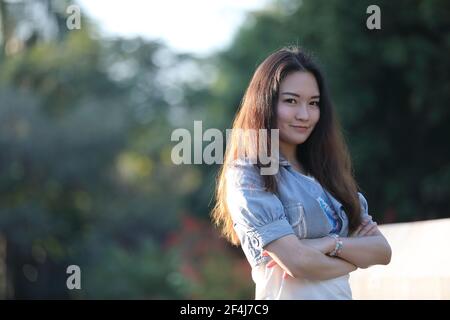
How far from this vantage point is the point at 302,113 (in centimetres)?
315

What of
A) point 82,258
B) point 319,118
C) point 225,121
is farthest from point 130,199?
point 319,118

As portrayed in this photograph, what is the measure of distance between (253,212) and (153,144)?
33.2m

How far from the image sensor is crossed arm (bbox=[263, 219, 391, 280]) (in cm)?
296

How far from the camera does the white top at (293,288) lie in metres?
2.98

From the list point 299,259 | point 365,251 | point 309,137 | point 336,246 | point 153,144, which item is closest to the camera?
point 299,259

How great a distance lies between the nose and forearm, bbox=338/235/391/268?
428mm

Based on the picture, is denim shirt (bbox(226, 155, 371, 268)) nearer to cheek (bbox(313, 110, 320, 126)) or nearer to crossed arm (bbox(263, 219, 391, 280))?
crossed arm (bbox(263, 219, 391, 280))

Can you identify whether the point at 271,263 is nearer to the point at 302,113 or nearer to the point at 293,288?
the point at 293,288

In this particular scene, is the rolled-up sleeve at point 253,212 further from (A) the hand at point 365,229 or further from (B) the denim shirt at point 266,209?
(A) the hand at point 365,229

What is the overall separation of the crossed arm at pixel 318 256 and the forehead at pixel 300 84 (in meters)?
0.52

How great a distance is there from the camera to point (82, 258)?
26.0 metres

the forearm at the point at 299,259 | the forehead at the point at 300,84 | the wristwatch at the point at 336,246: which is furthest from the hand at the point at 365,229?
the forehead at the point at 300,84

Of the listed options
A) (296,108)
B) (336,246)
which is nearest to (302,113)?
(296,108)

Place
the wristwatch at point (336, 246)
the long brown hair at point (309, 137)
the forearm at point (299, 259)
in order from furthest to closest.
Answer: the long brown hair at point (309, 137) → the wristwatch at point (336, 246) → the forearm at point (299, 259)
